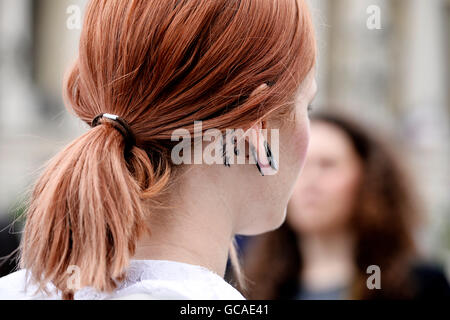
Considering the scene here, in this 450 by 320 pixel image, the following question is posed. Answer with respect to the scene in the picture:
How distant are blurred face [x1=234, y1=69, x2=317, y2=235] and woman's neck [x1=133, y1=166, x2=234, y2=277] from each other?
0.23ft

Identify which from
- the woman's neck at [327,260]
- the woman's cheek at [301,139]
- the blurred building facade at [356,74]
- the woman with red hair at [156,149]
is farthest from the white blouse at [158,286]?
the blurred building facade at [356,74]

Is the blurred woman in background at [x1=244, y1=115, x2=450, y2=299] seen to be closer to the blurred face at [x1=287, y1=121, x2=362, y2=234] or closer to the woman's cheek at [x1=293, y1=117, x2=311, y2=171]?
the blurred face at [x1=287, y1=121, x2=362, y2=234]

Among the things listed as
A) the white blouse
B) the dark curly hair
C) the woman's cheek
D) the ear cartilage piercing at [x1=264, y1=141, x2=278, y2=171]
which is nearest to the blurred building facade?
the dark curly hair

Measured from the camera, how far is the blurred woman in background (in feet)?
9.84

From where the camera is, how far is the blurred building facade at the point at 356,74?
40.5ft

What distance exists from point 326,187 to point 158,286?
209cm

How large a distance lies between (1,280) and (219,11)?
2.36 ft

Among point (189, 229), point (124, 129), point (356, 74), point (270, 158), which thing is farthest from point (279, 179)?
point (356, 74)

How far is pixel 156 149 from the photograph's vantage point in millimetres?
1341

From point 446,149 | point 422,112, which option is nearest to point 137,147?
point 446,149

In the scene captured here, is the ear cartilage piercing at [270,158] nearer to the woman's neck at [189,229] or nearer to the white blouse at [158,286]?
the woman's neck at [189,229]

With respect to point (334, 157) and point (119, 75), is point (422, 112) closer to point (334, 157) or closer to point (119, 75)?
point (334, 157)

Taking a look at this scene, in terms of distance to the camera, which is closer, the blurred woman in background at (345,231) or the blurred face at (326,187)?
the blurred woman in background at (345,231)

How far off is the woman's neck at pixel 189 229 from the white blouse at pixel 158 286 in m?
0.04
